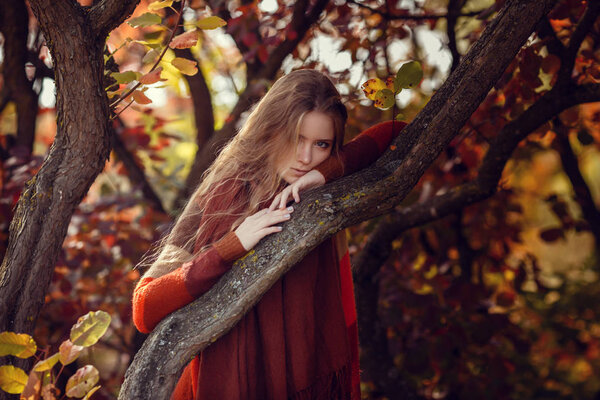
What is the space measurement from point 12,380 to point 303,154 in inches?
39.2

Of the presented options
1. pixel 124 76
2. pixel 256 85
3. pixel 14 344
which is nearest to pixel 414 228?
pixel 256 85

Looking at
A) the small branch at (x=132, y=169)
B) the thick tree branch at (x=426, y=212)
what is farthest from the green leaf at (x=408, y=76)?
the small branch at (x=132, y=169)

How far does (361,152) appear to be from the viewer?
5.41 feet

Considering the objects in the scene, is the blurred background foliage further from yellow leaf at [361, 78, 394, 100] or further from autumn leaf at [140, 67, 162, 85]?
yellow leaf at [361, 78, 394, 100]

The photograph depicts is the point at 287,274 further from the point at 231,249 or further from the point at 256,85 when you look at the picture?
the point at 256,85

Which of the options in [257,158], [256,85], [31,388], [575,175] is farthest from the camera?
[256,85]

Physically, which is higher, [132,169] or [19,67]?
[19,67]

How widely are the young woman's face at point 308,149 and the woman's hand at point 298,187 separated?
0.36 ft

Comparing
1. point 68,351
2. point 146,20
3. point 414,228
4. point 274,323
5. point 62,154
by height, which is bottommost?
point 414,228

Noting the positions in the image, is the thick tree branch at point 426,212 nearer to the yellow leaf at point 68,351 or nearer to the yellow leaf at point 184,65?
the yellow leaf at point 184,65

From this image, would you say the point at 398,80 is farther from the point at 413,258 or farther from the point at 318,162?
the point at 413,258

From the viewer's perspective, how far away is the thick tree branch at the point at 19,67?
230 cm

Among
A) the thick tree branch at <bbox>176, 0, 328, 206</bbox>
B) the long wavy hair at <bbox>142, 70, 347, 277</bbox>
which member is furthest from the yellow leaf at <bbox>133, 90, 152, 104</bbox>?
the thick tree branch at <bbox>176, 0, 328, 206</bbox>

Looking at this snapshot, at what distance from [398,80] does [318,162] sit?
1.39 ft
